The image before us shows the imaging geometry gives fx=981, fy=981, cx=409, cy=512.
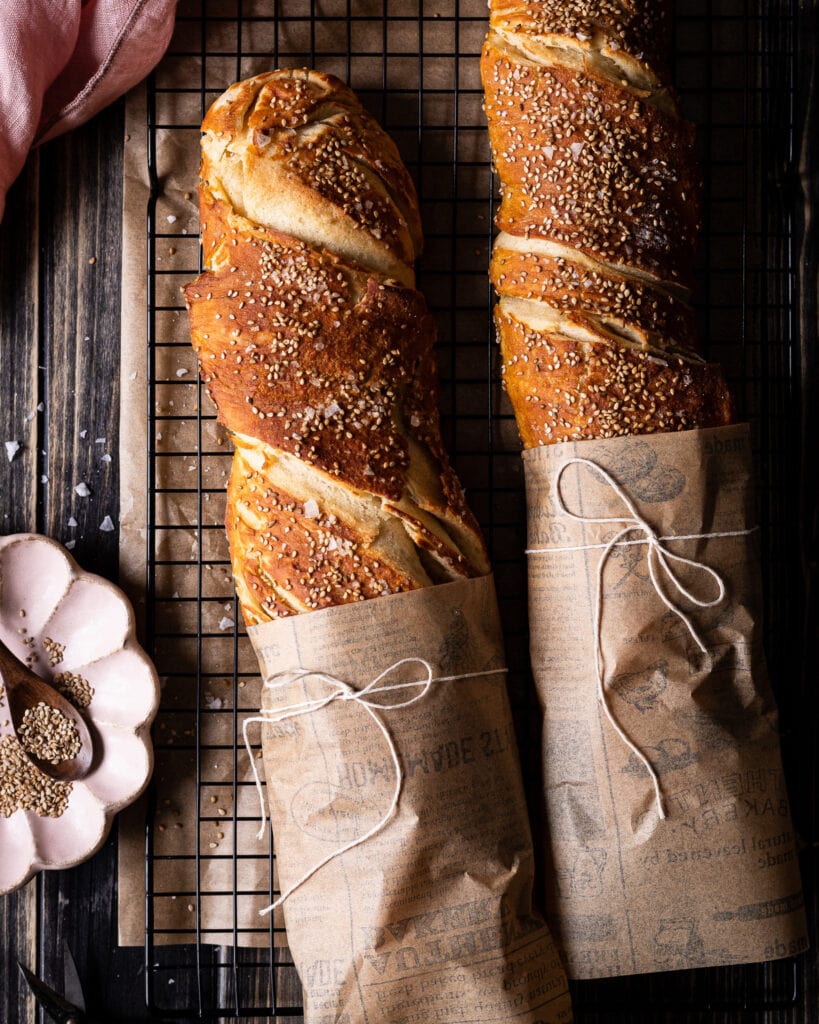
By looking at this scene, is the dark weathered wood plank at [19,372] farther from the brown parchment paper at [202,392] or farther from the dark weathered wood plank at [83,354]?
the brown parchment paper at [202,392]

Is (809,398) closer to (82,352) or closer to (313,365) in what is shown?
(313,365)

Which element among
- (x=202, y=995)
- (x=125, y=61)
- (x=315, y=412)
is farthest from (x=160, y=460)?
(x=202, y=995)

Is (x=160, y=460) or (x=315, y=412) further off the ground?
(x=315, y=412)

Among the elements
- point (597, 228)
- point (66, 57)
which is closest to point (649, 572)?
point (597, 228)

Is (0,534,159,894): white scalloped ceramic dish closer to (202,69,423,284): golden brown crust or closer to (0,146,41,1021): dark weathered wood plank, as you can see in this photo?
(0,146,41,1021): dark weathered wood plank

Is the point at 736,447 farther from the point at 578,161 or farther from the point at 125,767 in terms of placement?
the point at 125,767

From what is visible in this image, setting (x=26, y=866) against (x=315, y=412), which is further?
(x=26, y=866)

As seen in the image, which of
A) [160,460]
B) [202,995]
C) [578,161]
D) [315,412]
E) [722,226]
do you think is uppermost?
[578,161]
